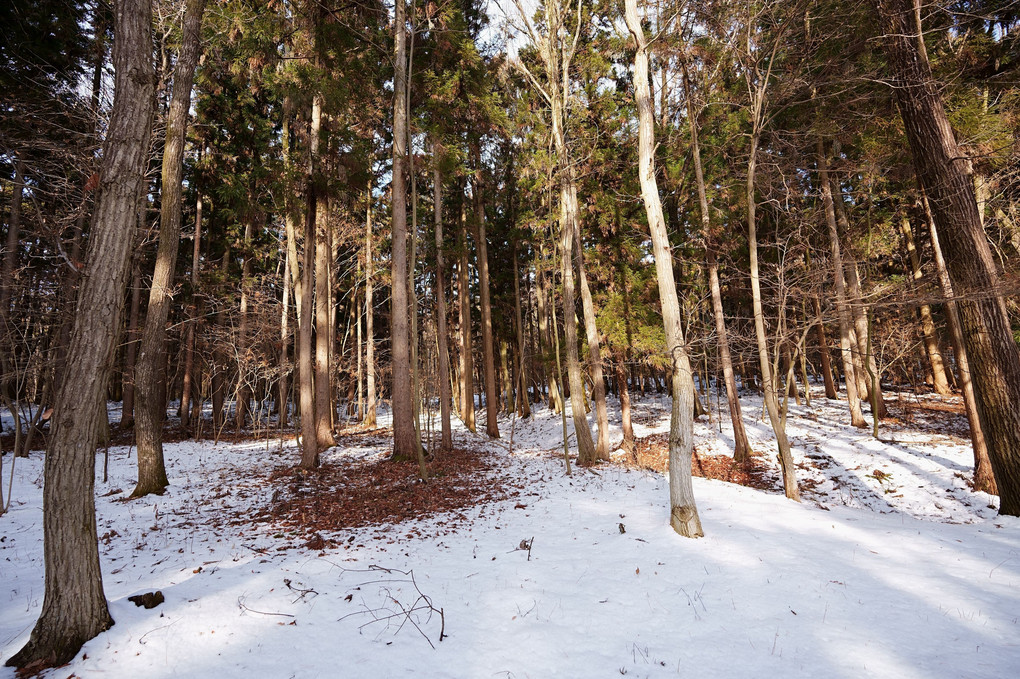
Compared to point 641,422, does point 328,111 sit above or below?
above

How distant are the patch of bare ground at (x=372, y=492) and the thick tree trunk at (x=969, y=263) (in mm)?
7977

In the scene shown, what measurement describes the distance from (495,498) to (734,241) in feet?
39.2

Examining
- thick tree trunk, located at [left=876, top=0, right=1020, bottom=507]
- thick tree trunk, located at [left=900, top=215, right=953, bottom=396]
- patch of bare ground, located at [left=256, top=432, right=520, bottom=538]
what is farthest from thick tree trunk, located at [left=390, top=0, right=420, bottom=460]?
thick tree trunk, located at [left=900, top=215, right=953, bottom=396]

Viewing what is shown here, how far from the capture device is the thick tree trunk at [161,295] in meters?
7.91

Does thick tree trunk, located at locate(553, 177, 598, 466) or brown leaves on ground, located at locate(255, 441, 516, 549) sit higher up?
thick tree trunk, located at locate(553, 177, 598, 466)

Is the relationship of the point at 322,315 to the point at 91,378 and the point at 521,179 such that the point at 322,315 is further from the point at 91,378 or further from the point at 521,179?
the point at 91,378

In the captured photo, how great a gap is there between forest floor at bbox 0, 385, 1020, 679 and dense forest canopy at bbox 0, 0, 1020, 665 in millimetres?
904

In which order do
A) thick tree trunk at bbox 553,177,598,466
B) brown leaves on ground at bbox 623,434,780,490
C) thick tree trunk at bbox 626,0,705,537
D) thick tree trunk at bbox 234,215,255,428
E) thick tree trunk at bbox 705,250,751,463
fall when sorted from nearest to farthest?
thick tree trunk at bbox 626,0,705,537
thick tree trunk at bbox 553,177,598,466
brown leaves on ground at bbox 623,434,780,490
thick tree trunk at bbox 705,250,751,463
thick tree trunk at bbox 234,215,255,428

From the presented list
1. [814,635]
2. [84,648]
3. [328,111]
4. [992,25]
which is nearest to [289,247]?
[328,111]

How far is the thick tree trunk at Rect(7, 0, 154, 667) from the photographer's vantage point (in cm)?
329

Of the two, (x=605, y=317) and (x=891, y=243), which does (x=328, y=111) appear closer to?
(x=605, y=317)

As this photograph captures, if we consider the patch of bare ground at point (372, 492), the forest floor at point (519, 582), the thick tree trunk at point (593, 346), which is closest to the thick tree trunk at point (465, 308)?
the thick tree trunk at point (593, 346)

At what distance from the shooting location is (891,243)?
16.4 m

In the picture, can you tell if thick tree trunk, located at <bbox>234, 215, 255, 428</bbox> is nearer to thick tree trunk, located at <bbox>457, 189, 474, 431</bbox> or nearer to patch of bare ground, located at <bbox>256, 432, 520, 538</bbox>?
patch of bare ground, located at <bbox>256, 432, 520, 538</bbox>
